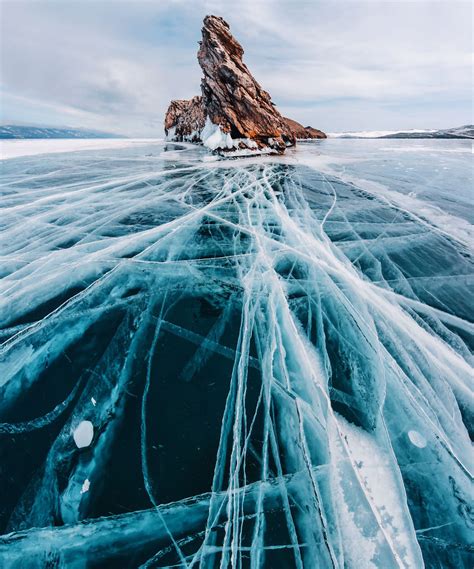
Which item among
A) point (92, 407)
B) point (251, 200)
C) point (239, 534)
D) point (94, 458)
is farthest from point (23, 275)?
point (251, 200)

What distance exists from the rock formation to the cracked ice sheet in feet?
52.1

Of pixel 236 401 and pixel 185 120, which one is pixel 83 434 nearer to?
pixel 236 401

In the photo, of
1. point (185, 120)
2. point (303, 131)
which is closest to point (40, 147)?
point (185, 120)

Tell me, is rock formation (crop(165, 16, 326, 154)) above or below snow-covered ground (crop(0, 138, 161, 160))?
above

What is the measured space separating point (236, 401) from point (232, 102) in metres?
21.7

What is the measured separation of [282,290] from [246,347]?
3.25 ft

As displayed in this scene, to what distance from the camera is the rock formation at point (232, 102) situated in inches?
686

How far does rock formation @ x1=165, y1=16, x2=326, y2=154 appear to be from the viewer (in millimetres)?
17422

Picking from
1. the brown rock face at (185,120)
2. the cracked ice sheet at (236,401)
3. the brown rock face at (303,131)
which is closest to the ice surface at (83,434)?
the cracked ice sheet at (236,401)

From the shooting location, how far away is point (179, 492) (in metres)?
1.44

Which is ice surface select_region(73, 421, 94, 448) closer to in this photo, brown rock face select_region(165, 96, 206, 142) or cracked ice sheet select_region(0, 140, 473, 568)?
cracked ice sheet select_region(0, 140, 473, 568)

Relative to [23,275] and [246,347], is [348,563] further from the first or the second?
[23,275]

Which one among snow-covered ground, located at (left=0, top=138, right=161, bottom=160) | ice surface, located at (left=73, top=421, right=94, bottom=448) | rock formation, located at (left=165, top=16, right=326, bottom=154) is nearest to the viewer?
ice surface, located at (left=73, top=421, right=94, bottom=448)

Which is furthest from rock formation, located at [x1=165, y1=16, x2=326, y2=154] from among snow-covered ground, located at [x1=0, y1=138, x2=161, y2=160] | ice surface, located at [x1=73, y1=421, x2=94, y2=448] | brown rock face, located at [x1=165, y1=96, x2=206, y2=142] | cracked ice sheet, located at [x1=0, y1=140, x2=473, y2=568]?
ice surface, located at [x1=73, y1=421, x2=94, y2=448]
